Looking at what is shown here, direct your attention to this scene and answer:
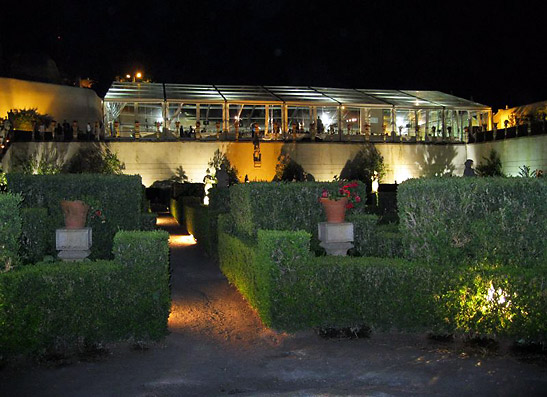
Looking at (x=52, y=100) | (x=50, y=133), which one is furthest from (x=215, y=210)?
(x=52, y=100)

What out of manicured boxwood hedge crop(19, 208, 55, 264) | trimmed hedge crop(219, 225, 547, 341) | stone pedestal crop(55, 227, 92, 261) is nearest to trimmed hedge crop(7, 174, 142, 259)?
manicured boxwood hedge crop(19, 208, 55, 264)

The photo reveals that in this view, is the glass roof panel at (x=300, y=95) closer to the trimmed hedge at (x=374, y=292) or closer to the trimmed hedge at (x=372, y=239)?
the trimmed hedge at (x=372, y=239)

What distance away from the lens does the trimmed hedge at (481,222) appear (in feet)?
23.9

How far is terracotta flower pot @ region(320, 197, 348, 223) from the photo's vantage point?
30.1 ft

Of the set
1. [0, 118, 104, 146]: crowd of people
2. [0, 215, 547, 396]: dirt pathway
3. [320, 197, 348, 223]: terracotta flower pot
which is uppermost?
[0, 118, 104, 146]: crowd of people

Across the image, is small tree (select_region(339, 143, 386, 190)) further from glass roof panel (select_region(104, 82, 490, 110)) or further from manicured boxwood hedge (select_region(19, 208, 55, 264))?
manicured boxwood hedge (select_region(19, 208, 55, 264))

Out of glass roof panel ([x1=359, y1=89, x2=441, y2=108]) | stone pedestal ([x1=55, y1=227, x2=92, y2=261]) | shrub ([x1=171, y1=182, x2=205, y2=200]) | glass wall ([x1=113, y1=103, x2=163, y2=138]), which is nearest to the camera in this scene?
stone pedestal ([x1=55, y1=227, x2=92, y2=261])

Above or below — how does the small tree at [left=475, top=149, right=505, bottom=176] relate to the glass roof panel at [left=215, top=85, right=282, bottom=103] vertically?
below

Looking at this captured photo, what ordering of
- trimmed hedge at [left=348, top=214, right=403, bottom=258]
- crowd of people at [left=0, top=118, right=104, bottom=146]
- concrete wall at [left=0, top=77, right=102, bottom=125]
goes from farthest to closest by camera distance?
concrete wall at [left=0, top=77, right=102, bottom=125] → crowd of people at [left=0, top=118, right=104, bottom=146] → trimmed hedge at [left=348, top=214, right=403, bottom=258]

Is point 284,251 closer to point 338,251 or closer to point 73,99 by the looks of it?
point 338,251

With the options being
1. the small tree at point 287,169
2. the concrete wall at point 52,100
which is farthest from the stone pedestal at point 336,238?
the concrete wall at point 52,100

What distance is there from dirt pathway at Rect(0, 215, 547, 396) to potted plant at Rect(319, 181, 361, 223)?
8.00ft

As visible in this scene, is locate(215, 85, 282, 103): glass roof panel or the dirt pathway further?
locate(215, 85, 282, 103): glass roof panel

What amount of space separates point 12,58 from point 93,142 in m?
19.5
